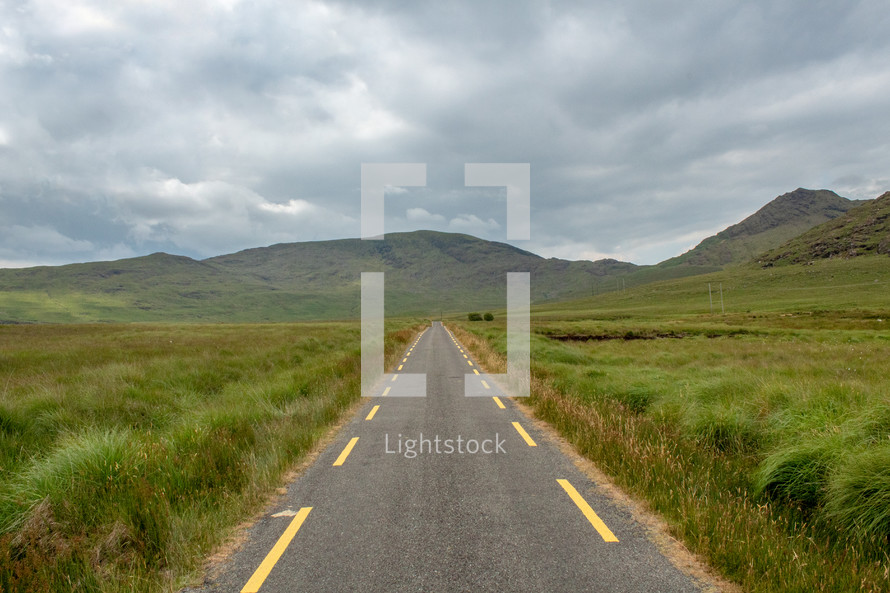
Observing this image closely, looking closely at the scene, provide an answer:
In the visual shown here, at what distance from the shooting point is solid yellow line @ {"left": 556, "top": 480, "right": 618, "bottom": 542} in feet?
14.9

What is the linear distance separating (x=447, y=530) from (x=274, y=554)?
182 centimetres

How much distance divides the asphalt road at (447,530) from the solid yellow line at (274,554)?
0.04 feet

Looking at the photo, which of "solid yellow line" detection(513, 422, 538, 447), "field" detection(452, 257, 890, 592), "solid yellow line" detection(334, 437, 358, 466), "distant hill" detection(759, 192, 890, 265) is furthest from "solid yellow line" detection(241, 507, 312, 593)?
"distant hill" detection(759, 192, 890, 265)

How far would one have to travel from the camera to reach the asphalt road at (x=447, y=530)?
3.78 meters

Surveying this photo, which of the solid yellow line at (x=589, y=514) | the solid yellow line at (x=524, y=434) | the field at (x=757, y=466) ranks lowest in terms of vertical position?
the solid yellow line at (x=524, y=434)

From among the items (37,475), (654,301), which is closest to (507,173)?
(37,475)

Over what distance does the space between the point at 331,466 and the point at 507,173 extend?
31.7ft

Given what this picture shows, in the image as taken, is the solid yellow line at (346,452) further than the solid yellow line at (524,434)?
No

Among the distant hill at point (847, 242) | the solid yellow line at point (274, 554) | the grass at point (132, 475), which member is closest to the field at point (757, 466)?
the solid yellow line at point (274, 554)

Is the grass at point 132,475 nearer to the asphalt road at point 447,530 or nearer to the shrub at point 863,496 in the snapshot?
the asphalt road at point 447,530

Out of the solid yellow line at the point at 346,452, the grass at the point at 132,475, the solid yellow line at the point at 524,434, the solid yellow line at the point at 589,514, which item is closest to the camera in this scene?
the grass at the point at 132,475

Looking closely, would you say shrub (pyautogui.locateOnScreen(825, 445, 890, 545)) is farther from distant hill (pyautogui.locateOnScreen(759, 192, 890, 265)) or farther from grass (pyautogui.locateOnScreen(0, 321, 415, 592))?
distant hill (pyautogui.locateOnScreen(759, 192, 890, 265))

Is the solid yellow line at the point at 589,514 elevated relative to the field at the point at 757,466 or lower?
lower

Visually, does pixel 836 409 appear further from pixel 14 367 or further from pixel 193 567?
pixel 14 367
